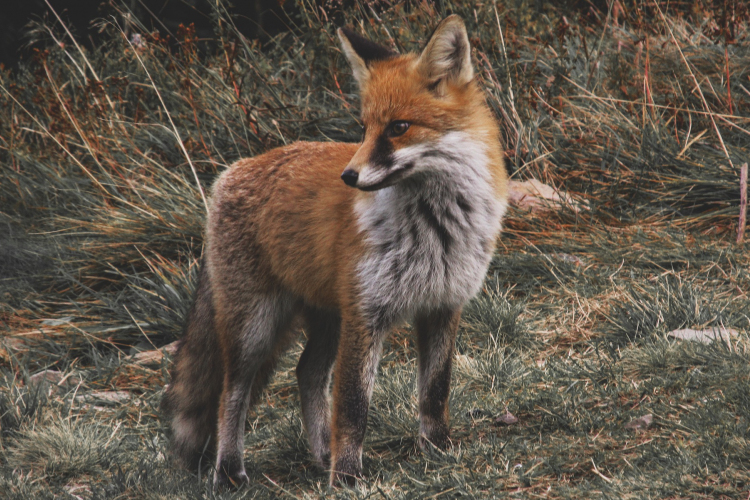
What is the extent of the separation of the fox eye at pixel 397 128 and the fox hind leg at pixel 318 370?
4.30ft

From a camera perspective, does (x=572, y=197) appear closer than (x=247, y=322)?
No

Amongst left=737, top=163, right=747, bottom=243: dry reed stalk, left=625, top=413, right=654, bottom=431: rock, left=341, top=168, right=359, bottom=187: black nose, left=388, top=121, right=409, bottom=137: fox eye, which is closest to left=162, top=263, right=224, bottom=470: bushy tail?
left=341, top=168, right=359, bottom=187: black nose

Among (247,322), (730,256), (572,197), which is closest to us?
(247,322)

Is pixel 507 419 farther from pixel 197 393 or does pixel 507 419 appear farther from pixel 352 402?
pixel 197 393

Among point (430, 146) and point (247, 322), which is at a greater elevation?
point (430, 146)

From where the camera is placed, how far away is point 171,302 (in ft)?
18.0

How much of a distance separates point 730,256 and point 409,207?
9.31ft

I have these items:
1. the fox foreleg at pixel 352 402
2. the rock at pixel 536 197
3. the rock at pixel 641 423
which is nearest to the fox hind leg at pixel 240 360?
the fox foreleg at pixel 352 402

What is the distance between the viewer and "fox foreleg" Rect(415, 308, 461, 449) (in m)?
3.49

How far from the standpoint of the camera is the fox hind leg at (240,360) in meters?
3.76

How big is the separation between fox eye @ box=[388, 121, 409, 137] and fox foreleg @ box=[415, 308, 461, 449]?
2.90ft

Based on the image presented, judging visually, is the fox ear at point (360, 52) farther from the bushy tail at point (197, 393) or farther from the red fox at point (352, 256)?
the bushy tail at point (197, 393)

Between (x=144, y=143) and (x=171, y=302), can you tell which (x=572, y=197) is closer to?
(x=171, y=302)

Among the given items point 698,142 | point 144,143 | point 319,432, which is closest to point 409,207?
point 319,432
